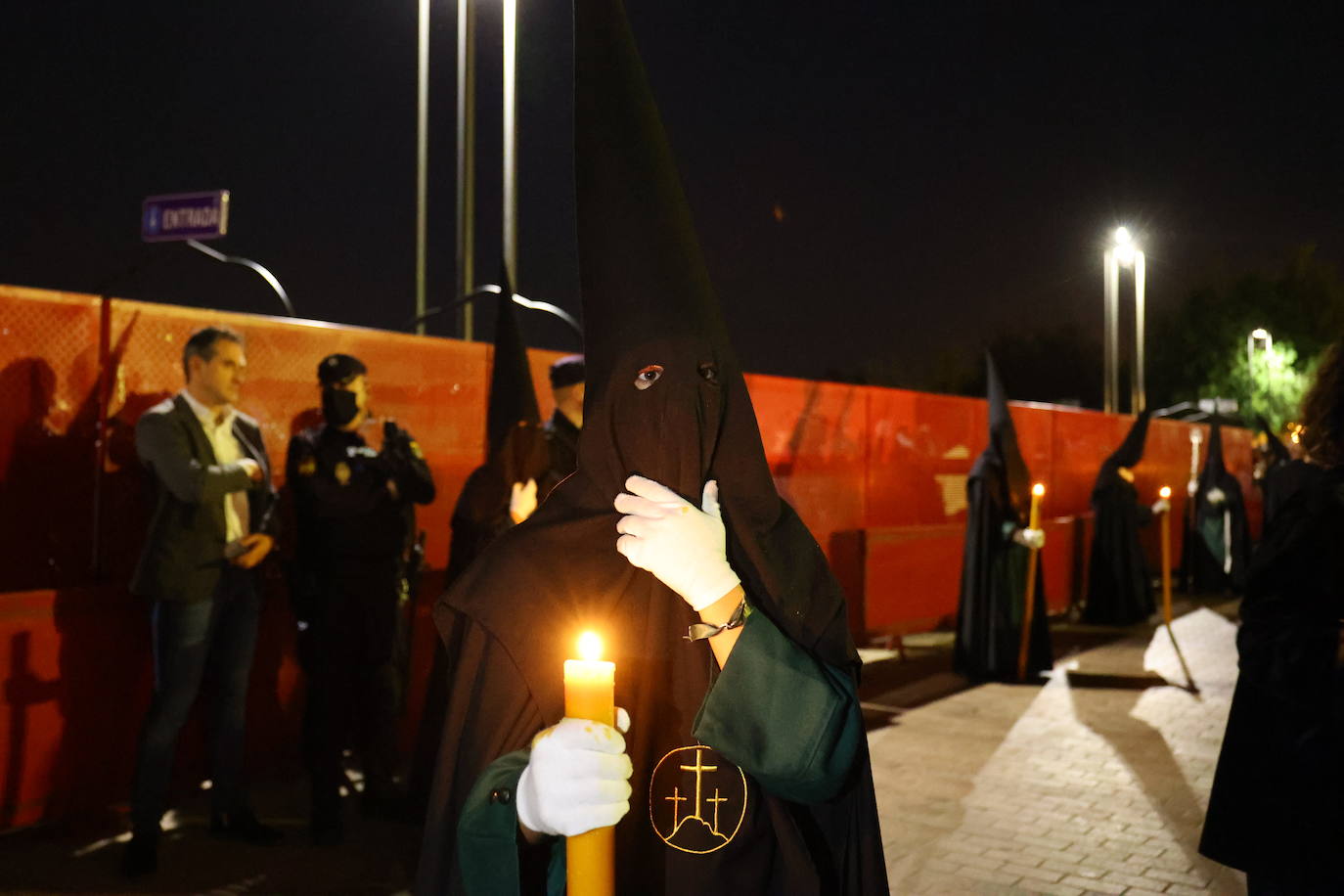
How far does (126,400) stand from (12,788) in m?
1.89

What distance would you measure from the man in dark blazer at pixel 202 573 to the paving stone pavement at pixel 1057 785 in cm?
306

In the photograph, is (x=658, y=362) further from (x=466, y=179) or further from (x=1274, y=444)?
(x=1274, y=444)

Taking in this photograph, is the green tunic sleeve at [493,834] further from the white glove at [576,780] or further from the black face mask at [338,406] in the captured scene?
the black face mask at [338,406]

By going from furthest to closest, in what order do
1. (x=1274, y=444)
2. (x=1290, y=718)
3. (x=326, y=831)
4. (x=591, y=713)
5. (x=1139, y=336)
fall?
(x=1139, y=336) < (x=1274, y=444) < (x=326, y=831) < (x=1290, y=718) < (x=591, y=713)

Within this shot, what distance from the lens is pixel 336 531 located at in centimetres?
525

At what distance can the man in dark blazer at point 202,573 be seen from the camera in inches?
191

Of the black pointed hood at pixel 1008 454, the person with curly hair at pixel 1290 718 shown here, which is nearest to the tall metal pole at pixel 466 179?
the black pointed hood at pixel 1008 454

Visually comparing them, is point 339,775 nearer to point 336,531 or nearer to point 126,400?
point 336,531

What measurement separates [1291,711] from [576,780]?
81.6 inches

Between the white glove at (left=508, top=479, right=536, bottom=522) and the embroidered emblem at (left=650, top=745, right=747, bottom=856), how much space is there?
313cm

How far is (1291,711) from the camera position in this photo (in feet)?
9.34

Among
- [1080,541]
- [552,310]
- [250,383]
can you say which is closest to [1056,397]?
[1080,541]

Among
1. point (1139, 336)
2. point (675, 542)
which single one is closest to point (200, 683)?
point (675, 542)

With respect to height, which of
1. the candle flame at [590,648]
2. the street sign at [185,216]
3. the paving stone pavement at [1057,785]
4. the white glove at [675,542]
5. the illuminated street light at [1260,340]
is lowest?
the paving stone pavement at [1057,785]
